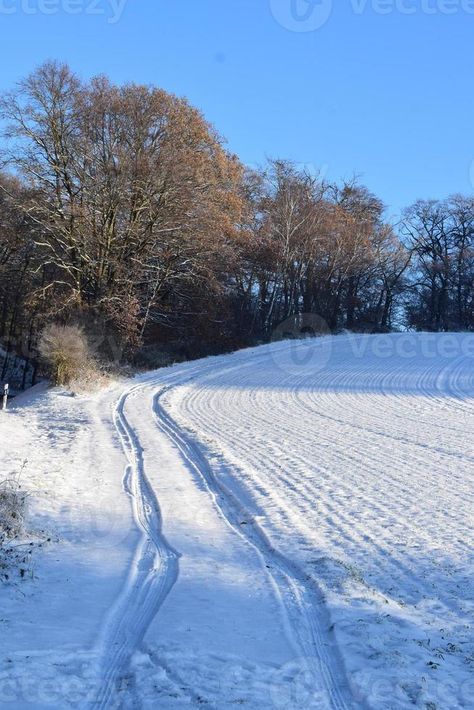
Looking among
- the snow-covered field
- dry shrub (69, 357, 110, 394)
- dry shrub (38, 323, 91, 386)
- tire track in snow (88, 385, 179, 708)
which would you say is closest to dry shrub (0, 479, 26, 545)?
the snow-covered field

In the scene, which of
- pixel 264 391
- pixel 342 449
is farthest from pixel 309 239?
pixel 342 449

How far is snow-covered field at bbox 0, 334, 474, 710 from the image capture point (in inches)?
166

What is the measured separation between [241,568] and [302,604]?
3.47 ft

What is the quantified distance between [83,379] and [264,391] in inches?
287

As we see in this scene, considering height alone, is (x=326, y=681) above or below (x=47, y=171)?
below

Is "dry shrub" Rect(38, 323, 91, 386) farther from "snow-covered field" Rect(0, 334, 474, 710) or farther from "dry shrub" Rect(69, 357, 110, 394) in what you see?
"snow-covered field" Rect(0, 334, 474, 710)

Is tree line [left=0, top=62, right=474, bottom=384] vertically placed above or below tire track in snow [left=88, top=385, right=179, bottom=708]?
above

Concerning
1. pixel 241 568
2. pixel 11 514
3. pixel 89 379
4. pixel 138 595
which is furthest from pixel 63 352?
pixel 138 595

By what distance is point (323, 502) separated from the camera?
934 centimetres

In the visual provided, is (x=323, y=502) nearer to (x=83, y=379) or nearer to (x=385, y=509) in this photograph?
(x=385, y=509)

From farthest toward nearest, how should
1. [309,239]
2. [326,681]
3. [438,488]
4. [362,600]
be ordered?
[309,239], [438,488], [362,600], [326,681]

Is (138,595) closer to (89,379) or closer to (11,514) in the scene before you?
(11,514)

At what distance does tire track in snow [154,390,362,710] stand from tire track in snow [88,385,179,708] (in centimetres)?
106

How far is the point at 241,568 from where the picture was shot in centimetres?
659
